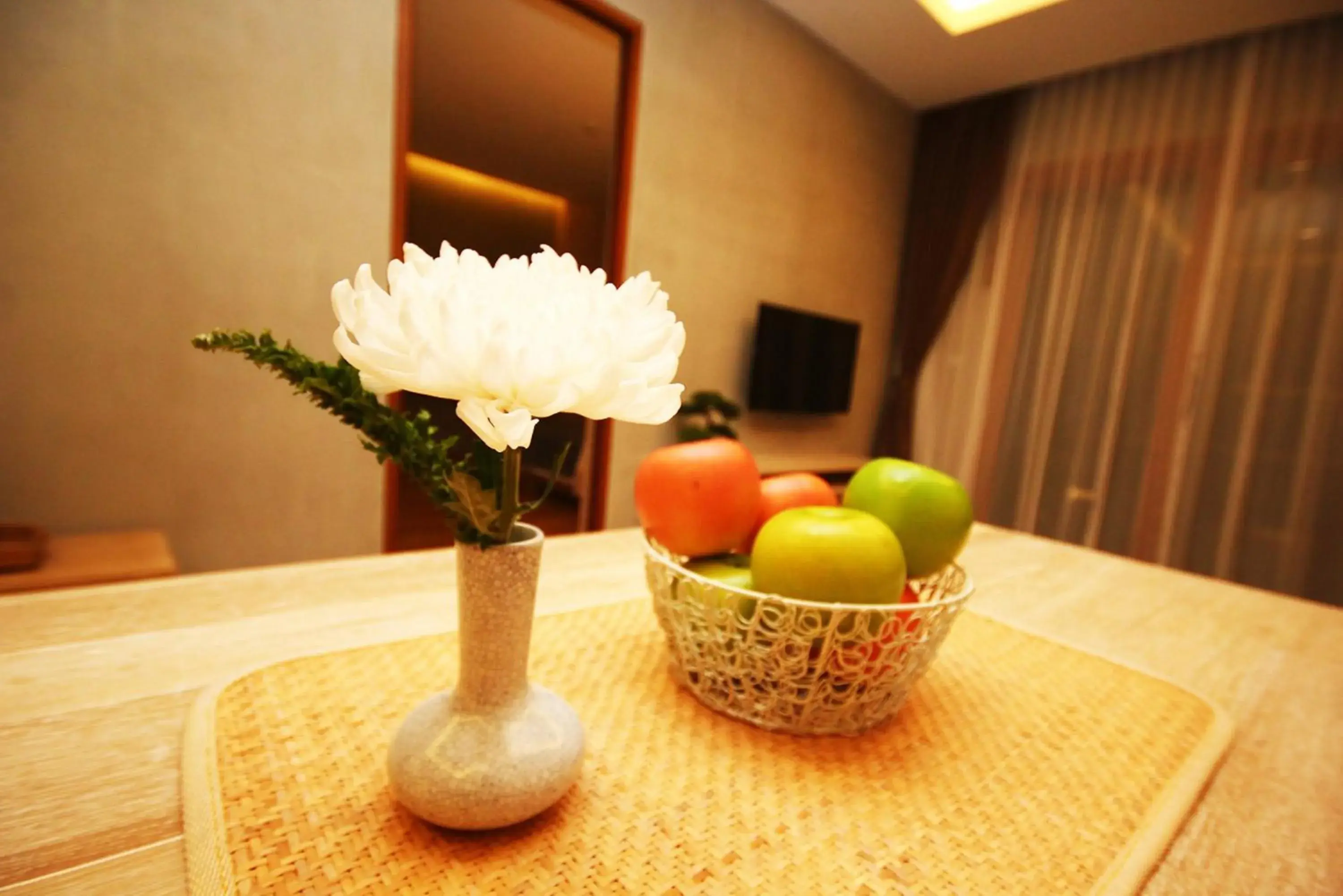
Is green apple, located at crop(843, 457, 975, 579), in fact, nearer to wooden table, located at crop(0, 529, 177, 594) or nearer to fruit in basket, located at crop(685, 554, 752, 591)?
fruit in basket, located at crop(685, 554, 752, 591)

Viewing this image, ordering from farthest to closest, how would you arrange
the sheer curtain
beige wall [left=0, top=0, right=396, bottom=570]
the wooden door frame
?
the sheer curtain, the wooden door frame, beige wall [left=0, top=0, right=396, bottom=570]

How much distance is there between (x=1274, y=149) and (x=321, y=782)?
169 inches

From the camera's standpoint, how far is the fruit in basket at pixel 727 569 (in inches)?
21.6

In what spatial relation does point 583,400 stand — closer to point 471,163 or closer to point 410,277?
point 410,277

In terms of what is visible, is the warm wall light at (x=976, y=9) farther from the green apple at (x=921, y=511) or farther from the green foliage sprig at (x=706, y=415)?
the green apple at (x=921, y=511)

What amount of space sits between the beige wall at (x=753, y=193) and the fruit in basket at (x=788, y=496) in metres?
2.30

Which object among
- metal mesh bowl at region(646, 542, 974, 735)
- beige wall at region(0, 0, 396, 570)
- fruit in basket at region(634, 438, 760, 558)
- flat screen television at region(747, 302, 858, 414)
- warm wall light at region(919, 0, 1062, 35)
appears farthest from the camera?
flat screen television at region(747, 302, 858, 414)

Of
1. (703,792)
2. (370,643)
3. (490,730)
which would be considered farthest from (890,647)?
(370,643)

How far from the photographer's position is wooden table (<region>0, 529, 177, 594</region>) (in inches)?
54.6

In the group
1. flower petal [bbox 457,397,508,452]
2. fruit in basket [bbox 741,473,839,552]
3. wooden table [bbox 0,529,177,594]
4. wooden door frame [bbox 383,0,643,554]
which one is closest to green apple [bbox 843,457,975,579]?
fruit in basket [bbox 741,473,839,552]

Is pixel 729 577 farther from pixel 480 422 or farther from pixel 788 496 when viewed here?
pixel 480 422

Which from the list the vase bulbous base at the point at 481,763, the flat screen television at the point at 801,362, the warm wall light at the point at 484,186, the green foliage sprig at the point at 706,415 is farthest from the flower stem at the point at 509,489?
the warm wall light at the point at 484,186

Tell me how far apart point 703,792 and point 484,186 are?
19.5 feet

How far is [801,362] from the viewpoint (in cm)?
363
